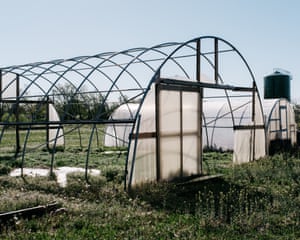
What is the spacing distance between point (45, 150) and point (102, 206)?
41.2 ft

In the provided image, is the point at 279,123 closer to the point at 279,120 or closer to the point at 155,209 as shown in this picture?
the point at 279,120

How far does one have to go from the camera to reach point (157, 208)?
27.3 ft

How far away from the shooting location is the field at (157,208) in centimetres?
655

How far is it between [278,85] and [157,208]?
72.7 feet

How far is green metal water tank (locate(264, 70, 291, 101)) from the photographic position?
2858cm

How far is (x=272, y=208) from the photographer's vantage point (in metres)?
8.12

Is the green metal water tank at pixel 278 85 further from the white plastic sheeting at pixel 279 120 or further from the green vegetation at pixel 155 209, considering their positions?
the green vegetation at pixel 155 209

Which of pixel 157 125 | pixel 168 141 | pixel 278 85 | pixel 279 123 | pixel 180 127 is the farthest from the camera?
pixel 278 85

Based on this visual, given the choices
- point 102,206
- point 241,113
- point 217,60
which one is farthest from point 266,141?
point 102,206

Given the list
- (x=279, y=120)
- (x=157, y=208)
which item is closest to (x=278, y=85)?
(x=279, y=120)

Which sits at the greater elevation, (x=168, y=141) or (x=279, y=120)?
(x=279, y=120)

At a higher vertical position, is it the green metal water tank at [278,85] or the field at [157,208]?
the green metal water tank at [278,85]

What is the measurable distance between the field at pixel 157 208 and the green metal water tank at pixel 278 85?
16768 millimetres

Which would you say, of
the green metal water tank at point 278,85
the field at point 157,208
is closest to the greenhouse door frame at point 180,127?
the field at point 157,208
